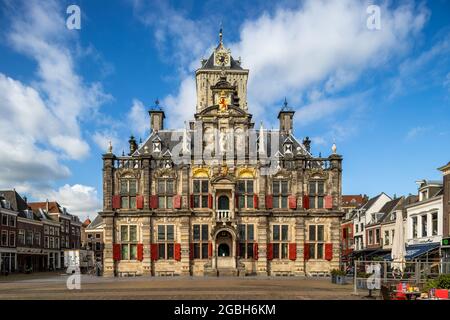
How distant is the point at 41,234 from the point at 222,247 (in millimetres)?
41602

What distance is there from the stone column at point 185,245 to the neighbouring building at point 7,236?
28774 millimetres

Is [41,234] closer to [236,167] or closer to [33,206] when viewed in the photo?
[33,206]

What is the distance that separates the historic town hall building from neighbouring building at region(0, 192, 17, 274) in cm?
2392

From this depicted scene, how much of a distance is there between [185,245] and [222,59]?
2989 cm

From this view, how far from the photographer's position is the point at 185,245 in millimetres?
43781

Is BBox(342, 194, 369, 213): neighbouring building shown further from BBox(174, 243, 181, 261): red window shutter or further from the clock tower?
BBox(174, 243, 181, 261): red window shutter

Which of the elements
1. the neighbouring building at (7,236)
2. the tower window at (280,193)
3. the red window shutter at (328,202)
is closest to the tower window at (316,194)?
the red window shutter at (328,202)

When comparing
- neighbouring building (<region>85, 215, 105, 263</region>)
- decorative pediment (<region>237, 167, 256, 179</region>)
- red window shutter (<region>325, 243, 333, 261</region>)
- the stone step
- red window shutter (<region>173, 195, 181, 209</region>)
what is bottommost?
neighbouring building (<region>85, 215, 105, 263</region>)

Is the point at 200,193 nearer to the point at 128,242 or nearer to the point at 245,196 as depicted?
the point at 245,196

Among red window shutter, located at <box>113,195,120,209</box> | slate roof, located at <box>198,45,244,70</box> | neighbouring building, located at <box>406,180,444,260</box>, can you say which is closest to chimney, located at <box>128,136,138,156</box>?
red window shutter, located at <box>113,195,120,209</box>

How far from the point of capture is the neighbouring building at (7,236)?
59.4 m

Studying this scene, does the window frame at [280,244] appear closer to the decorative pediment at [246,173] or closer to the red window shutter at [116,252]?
the decorative pediment at [246,173]

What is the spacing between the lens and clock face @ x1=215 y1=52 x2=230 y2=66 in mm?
62719
